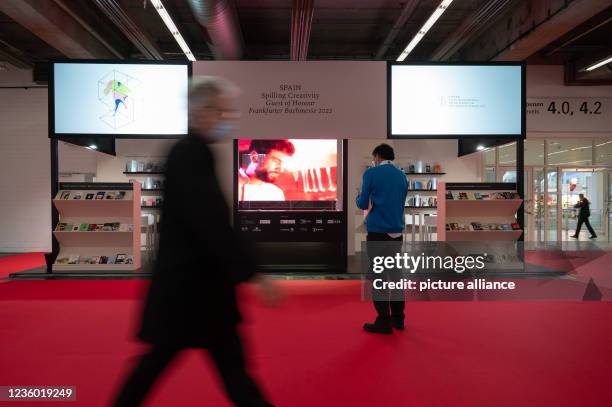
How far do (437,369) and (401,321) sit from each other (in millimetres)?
880

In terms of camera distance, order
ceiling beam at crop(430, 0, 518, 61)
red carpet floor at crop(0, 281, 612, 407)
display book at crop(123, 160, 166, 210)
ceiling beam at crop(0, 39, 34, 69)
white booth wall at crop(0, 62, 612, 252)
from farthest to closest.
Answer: white booth wall at crop(0, 62, 612, 252) → display book at crop(123, 160, 166, 210) → ceiling beam at crop(0, 39, 34, 69) → ceiling beam at crop(430, 0, 518, 61) → red carpet floor at crop(0, 281, 612, 407)

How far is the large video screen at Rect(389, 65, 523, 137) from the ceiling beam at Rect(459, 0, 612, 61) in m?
1.98

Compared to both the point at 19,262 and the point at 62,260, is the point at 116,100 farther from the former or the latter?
the point at 19,262

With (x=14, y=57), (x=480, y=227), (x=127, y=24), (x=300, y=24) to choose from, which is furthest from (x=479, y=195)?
(x=14, y=57)

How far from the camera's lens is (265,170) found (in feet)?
26.4

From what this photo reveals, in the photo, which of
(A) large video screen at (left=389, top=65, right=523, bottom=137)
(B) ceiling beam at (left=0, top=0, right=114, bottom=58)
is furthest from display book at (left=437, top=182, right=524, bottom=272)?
(B) ceiling beam at (left=0, top=0, right=114, bottom=58)

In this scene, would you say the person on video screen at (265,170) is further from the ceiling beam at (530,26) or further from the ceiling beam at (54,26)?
the ceiling beam at (530,26)

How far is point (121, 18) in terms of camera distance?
7344mm

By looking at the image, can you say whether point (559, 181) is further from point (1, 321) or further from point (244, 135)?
point (1, 321)

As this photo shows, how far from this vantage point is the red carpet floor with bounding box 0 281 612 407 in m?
2.32

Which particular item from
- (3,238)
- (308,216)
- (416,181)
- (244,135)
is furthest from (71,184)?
(416,181)

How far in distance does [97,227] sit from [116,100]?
2007 millimetres

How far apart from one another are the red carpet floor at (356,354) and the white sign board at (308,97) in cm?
259

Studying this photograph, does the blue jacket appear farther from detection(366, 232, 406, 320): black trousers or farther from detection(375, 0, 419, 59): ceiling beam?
detection(375, 0, 419, 59): ceiling beam
